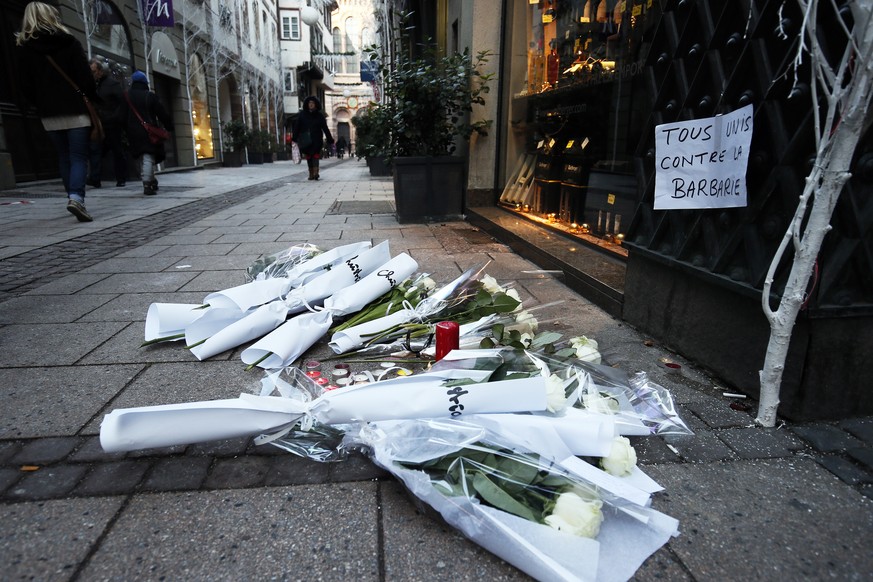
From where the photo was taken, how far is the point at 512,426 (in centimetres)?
152

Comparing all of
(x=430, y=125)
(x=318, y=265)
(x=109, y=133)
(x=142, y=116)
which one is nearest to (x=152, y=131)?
(x=142, y=116)

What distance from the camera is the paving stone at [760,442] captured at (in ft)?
5.58

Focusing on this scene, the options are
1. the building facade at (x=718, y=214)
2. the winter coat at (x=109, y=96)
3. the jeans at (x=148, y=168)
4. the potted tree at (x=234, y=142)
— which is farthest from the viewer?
the potted tree at (x=234, y=142)

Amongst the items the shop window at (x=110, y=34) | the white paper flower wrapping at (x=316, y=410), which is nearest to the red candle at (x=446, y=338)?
the white paper flower wrapping at (x=316, y=410)

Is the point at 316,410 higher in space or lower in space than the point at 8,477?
higher

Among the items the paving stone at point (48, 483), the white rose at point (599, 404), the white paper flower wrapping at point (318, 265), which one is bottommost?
the paving stone at point (48, 483)

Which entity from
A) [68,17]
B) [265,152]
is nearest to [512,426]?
[68,17]

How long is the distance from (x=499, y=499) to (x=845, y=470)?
1136 mm

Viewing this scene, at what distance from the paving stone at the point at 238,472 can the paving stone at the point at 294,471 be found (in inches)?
0.8

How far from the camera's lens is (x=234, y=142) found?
22.2 meters

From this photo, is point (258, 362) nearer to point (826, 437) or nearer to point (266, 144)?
point (826, 437)

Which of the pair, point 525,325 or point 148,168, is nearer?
point 525,325

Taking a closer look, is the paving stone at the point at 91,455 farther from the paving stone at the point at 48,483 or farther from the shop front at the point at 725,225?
the shop front at the point at 725,225

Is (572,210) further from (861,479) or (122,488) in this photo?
(122,488)
